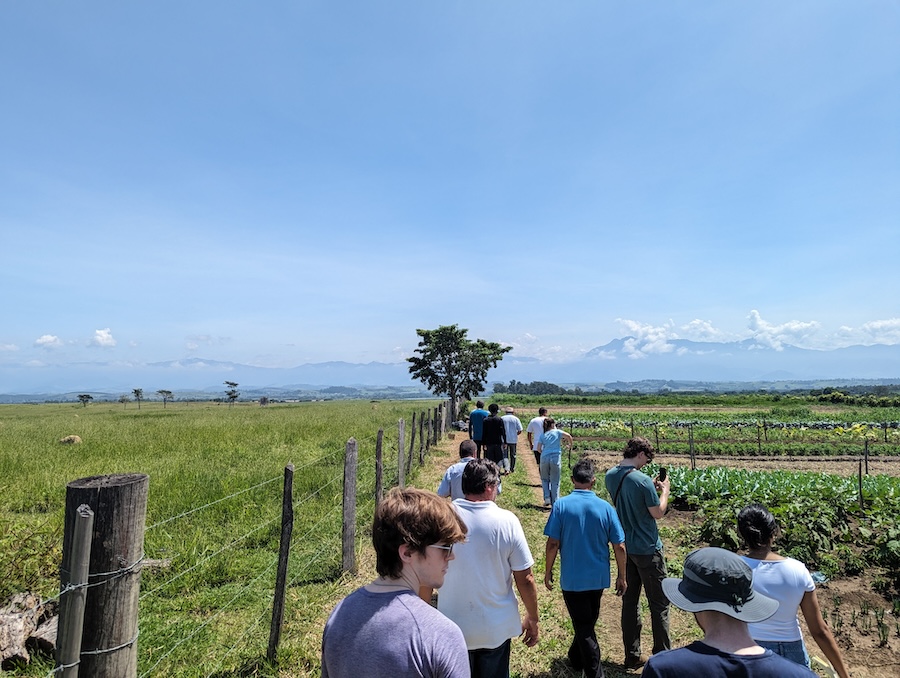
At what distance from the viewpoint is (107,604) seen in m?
2.37

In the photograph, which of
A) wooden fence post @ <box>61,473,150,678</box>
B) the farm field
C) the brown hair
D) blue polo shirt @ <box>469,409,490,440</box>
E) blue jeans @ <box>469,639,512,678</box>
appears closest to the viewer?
the brown hair

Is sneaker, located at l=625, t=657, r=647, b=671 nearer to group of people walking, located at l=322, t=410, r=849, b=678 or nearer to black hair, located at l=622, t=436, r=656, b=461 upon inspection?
group of people walking, located at l=322, t=410, r=849, b=678

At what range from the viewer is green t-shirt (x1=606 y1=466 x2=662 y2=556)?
15.9 feet

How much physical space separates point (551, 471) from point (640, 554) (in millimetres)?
4643

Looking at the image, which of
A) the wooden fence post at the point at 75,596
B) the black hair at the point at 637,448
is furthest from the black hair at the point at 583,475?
the wooden fence post at the point at 75,596

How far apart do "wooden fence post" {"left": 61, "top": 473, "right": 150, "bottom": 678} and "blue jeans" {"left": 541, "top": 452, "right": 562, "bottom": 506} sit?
7696 millimetres

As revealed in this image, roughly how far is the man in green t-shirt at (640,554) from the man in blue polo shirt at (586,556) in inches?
19.2

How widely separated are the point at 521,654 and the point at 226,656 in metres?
2.76

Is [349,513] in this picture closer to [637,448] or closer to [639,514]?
[639,514]

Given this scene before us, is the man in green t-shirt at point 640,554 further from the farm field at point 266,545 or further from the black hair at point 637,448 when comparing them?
the farm field at point 266,545

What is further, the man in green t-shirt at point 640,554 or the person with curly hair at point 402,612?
the man in green t-shirt at point 640,554

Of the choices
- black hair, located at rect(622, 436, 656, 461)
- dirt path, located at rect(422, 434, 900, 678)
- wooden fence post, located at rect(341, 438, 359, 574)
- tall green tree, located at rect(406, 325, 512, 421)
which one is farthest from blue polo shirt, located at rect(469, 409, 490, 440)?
tall green tree, located at rect(406, 325, 512, 421)

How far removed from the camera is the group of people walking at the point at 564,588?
6.22 feet

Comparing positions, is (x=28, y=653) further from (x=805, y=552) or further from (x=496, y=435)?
(x=805, y=552)
